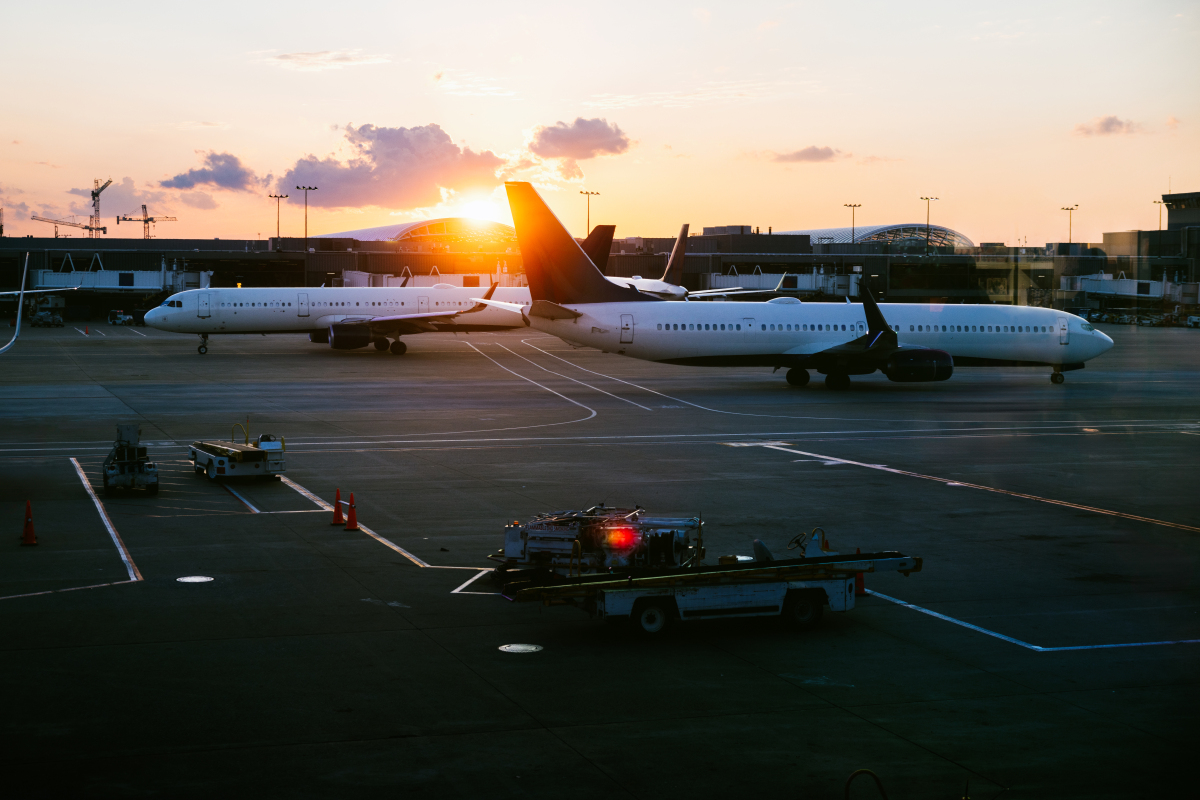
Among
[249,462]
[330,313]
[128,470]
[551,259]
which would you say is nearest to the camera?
[128,470]

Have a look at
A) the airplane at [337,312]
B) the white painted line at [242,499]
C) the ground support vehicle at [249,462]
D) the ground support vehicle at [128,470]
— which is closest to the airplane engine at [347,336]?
the airplane at [337,312]

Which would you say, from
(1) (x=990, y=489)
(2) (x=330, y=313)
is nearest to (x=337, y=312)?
(2) (x=330, y=313)

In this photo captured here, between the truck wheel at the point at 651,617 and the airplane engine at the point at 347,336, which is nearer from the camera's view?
the truck wheel at the point at 651,617

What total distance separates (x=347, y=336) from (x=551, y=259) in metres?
28.7

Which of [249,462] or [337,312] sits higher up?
[337,312]

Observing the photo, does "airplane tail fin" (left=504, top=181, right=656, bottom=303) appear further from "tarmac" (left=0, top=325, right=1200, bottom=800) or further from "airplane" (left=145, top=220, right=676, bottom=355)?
"airplane" (left=145, top=220, right=676, bottom=355)

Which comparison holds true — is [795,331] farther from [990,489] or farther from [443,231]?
[443,231]

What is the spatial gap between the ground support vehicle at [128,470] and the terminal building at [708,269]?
101 metres

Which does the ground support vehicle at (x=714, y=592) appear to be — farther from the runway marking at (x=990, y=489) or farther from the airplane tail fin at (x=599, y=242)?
the airplane tail fin at (x=599, y=242)

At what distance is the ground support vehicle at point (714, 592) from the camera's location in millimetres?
16188

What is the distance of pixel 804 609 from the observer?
1688 cm

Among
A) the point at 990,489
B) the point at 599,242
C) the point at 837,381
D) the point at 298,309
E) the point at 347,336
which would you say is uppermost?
the point at 599,242

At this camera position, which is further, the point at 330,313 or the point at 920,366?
the point at 330,313

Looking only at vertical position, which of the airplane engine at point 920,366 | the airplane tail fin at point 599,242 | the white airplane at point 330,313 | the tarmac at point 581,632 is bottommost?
the tarmac at point 581,632
